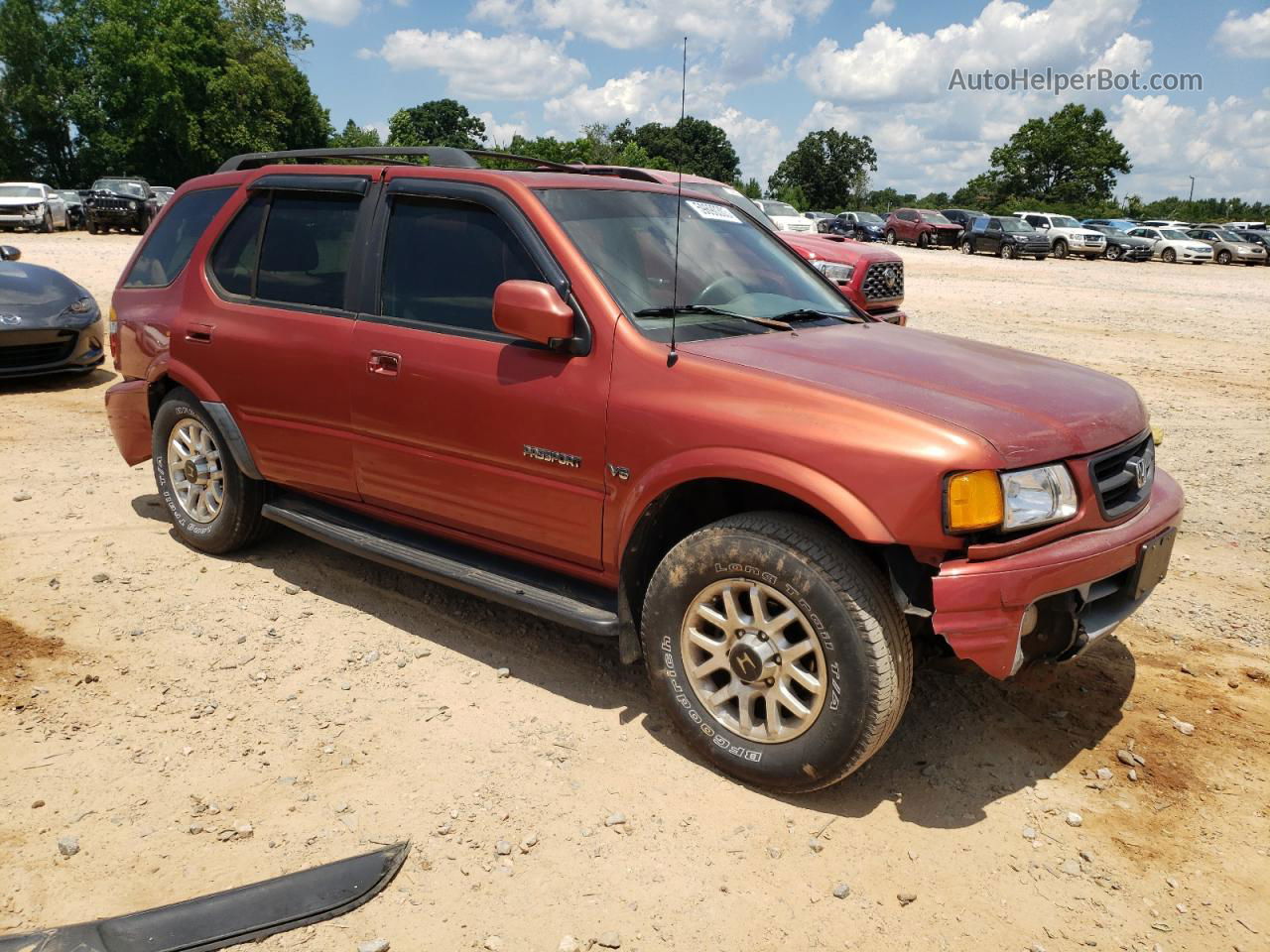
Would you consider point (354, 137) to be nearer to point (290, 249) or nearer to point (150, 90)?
point (150, 90)

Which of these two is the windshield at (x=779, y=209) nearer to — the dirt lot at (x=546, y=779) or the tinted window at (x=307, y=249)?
the dirt lot at (x=546, y=779)

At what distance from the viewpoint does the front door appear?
355cm

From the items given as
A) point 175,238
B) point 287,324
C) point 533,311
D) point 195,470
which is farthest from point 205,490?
point 533,311

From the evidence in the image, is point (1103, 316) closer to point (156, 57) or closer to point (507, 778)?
point (507, 778)

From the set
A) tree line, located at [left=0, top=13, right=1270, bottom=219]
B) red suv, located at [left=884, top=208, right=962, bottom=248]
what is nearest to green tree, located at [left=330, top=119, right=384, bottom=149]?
tree line, located at [left=0, top=13, right=1270, bottom=219]

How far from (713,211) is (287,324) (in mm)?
1922

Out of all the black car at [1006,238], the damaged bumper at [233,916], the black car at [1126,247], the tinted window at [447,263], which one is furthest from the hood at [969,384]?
the black car at [1126,247]

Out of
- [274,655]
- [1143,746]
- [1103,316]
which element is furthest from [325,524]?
[1103,316]

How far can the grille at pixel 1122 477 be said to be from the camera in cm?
311

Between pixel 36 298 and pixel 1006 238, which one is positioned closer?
pixel 36 298

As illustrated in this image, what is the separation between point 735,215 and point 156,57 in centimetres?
6252

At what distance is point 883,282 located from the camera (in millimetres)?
10555

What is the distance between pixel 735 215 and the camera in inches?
177

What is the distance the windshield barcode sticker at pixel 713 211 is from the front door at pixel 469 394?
2.94 ft
